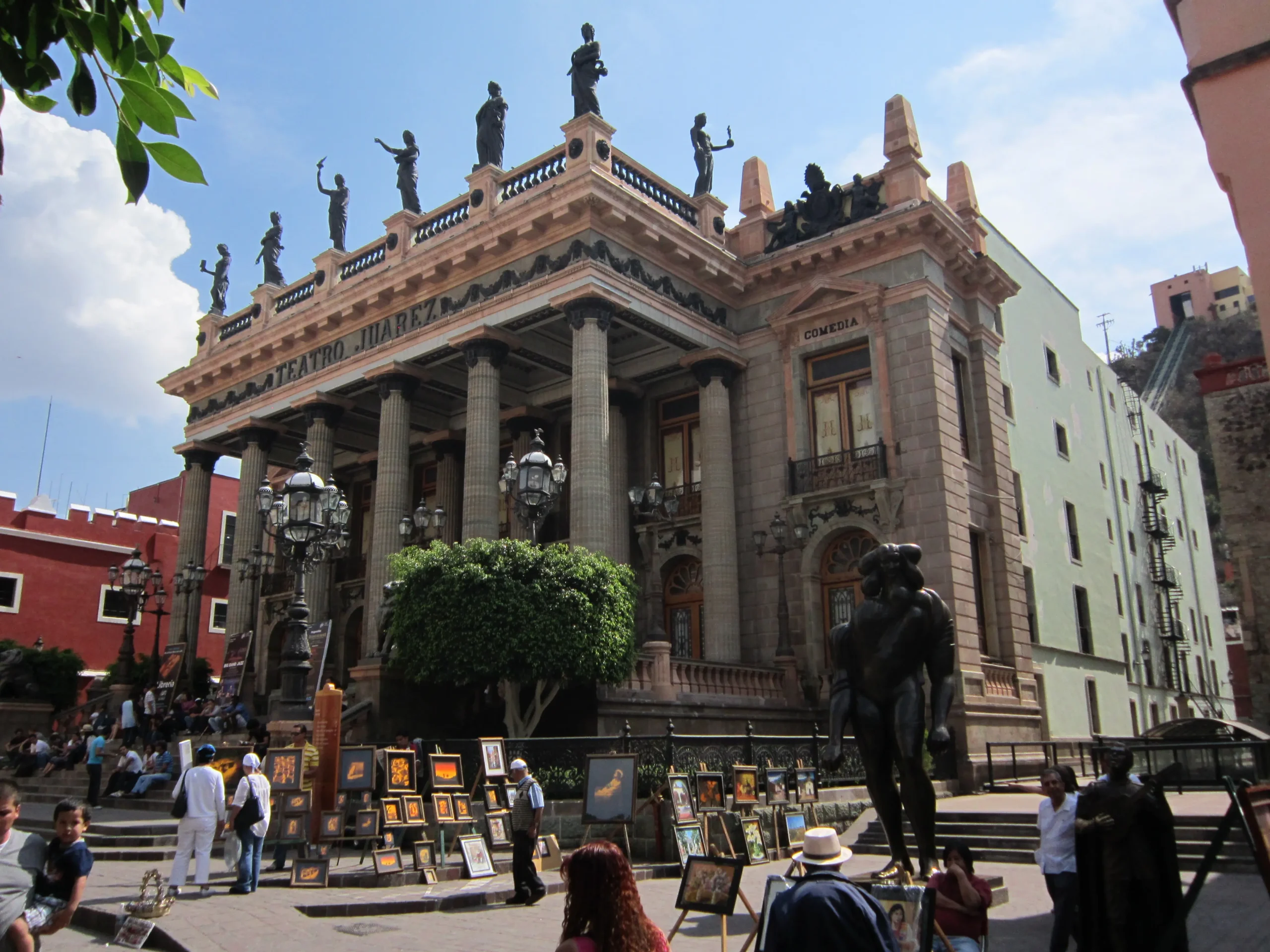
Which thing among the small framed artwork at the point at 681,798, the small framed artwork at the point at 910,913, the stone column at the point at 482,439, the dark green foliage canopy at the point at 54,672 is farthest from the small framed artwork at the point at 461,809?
the dark green foliage canopy at the point at 54,672

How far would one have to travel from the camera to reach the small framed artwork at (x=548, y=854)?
1201cm

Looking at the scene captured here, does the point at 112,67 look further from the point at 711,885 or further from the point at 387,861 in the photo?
the point at 387,861

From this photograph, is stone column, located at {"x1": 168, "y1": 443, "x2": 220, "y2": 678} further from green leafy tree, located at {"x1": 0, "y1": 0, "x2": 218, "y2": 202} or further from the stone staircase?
green leafy tree, located at {"x1": 0, "y1": 0, "x2": 218, "y2": 202}

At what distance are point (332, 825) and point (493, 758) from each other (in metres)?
2.06

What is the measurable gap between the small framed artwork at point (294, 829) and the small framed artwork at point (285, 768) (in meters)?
0.33

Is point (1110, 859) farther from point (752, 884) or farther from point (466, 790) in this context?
point (466, 790)

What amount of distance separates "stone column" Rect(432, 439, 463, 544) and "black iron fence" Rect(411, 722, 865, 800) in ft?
50.9

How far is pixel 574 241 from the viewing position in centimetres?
2261

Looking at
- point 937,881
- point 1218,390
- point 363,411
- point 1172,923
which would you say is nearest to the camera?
point 1172,923

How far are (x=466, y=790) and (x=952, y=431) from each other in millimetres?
13761

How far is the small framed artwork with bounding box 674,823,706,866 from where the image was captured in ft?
37.1

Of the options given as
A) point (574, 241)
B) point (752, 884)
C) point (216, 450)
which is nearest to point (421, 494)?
point (216, 450)

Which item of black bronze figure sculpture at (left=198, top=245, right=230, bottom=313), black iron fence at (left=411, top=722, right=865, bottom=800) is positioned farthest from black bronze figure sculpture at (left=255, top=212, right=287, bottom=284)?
black iron fence at (left=411, top=722, right=865, bottom=800)


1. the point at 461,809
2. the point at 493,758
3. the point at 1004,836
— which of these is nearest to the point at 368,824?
the point at 461,809
